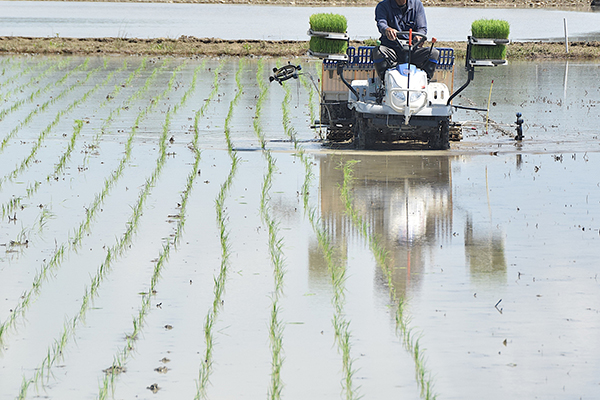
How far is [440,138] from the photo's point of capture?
12.1 metres

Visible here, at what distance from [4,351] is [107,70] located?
19.2 metres

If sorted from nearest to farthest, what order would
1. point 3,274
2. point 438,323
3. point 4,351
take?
point 4,351 < point 438,323 < point 3,274

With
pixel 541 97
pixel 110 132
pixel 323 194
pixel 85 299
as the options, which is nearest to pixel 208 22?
pixel 541 97

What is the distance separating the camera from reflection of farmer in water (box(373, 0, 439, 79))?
11.7 meters

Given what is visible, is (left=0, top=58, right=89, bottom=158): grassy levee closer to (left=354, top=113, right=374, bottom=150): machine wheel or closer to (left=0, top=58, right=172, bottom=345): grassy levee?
(left=0, top=58, right=172, bottom=345): grassy levee

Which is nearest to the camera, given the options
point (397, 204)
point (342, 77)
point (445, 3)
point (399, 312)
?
point (399, 312)

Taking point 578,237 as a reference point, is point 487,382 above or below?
below

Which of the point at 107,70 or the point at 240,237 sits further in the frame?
the point at 107,70

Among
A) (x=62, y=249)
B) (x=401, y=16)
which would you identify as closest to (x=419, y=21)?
(x=401, y=16)

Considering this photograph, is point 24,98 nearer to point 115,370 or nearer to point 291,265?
point 291,265

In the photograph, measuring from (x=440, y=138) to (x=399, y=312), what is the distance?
21.6 ft

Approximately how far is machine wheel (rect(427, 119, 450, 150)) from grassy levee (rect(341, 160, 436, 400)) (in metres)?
2.93

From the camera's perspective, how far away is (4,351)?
527cm

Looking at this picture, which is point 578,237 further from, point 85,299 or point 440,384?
point 85,299
